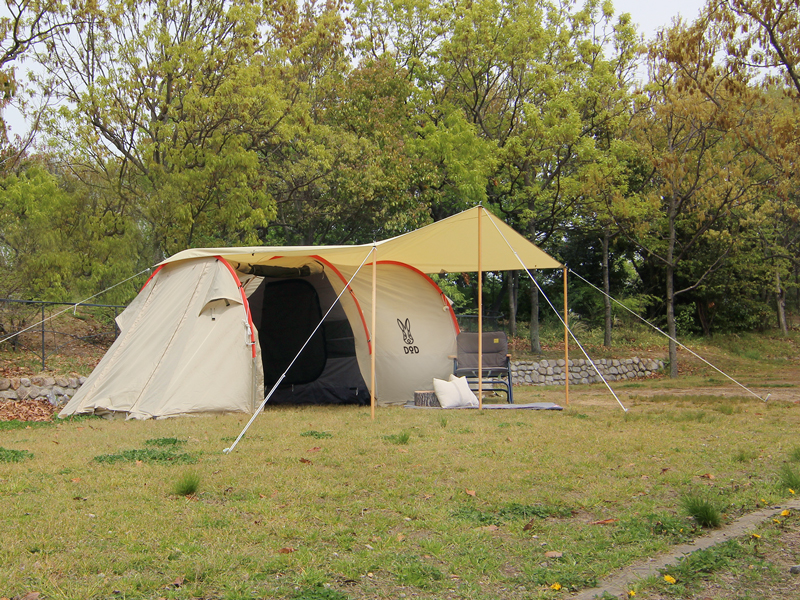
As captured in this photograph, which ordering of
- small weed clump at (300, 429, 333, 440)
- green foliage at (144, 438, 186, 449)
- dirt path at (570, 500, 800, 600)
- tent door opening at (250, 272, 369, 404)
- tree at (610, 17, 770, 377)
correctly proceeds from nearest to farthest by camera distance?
dirt path at (570, 500, 800, 600) → green foliage at (144, 438, 186, 449) → small weed clump at (300, 429, 333, 440) → tent door opening at (250, 272, 369, 404) → tree at (610, 17, 770, 377)

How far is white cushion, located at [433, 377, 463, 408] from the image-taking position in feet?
27.4

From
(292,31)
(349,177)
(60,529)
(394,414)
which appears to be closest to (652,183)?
(349,177)

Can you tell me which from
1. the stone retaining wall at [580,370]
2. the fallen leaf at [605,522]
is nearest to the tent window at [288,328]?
the stone retaining wall at [580,370]

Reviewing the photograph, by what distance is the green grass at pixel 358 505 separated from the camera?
2691 mm

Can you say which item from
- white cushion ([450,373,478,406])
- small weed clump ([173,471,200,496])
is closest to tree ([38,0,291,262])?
white cushion ([450,373,478,406])

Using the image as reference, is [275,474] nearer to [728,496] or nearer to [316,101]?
[728,496]

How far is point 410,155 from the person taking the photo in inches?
596

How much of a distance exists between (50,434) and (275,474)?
2787 mm

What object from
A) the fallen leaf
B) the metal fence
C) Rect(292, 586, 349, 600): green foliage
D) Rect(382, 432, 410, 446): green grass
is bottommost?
the fallen leaf

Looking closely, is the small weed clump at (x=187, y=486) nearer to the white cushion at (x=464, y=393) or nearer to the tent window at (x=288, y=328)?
the white cushion at (x=464, y=393)

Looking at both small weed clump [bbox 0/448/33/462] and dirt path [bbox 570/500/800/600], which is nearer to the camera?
dirt path [bbox 570/500/800/600]

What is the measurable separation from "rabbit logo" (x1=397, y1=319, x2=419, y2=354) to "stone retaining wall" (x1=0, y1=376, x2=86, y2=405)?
165 inches

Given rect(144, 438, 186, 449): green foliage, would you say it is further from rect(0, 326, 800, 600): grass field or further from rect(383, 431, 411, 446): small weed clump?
rect(383, 431, 411, 446): small weed clump

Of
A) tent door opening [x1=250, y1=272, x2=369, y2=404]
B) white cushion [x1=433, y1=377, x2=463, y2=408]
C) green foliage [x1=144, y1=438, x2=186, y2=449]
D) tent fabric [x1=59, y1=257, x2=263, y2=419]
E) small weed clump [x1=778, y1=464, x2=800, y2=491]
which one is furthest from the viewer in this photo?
tent door opening [x1=250, y1=272, x2=369, y2=404]
